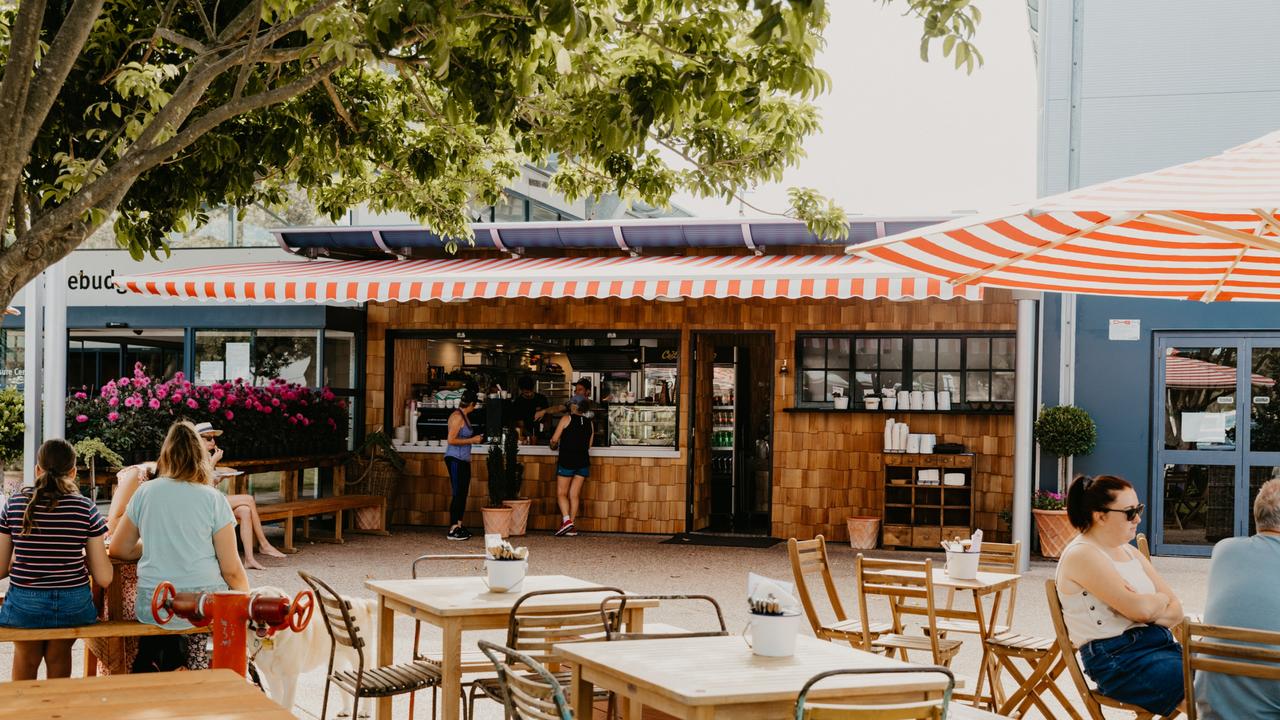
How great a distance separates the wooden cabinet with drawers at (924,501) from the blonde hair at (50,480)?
842 cm

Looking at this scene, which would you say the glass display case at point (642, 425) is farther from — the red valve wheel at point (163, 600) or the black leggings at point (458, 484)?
the red valve wheel at point (163, 600)

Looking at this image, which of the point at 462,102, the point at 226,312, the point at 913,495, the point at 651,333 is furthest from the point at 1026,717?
the point at 226,312

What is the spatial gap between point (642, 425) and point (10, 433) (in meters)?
6.36

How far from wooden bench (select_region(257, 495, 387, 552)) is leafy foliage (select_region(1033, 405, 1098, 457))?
22.3 ft

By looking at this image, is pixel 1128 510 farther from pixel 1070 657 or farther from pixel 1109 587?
pixel 1070 657

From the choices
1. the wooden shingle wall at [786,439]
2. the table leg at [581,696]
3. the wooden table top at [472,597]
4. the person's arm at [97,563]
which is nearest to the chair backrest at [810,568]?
the wooden table top at [472,597]

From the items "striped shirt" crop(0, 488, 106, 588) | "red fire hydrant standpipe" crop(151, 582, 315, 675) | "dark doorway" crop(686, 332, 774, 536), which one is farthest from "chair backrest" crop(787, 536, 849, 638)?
"dark doorway" crop(686, 332, 774, 536)

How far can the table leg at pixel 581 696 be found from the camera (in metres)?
4.28

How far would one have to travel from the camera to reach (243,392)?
39.1 feet

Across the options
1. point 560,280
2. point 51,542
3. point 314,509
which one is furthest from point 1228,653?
point 314,509

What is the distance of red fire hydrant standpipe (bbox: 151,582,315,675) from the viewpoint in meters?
3.62

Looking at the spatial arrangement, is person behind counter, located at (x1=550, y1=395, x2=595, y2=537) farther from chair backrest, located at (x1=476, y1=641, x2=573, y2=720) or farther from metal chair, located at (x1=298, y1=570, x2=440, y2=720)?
chair backrest, located at (x1=476, y1=641, x2=573, y2=720)

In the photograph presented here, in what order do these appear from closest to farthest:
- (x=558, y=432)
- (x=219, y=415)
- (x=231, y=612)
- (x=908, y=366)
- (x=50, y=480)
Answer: (x=231, y=612) < (x=50, y=480) < (x=219, y=415) < (x=908, y=366) < (x=558, y=432)

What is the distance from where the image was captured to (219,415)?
11422 mm
